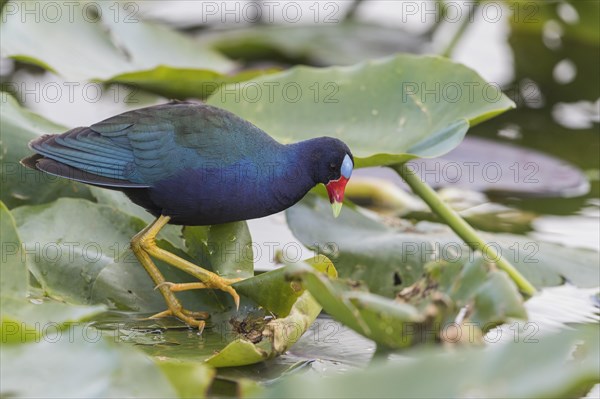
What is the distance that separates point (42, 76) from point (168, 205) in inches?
105

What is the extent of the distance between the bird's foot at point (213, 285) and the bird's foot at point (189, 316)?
0.18ft

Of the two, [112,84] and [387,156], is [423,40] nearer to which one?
[112,84]

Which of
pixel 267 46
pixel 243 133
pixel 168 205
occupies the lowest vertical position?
pixel 168 205

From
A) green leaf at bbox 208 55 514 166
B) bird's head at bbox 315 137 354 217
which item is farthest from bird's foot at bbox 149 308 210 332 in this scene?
green leaf at bbox 208 55 514 166

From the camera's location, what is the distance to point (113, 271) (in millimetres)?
2639

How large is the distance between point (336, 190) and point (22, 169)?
0.92m

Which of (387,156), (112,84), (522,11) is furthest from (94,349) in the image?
(522,11)

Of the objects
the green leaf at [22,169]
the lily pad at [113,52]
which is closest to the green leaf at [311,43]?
the lily pad at [113,52]

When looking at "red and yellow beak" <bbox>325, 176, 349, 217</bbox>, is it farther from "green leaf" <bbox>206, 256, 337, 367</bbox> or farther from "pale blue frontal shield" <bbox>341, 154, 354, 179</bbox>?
"green leaf" <bbox>206, 256, 337, 367</bbox>

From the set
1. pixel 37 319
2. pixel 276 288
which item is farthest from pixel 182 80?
pixel 37 319

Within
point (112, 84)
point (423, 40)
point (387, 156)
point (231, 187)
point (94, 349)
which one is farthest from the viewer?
point (423, 40)

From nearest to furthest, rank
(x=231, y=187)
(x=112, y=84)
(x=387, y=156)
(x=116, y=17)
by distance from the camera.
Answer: (x=231, y=187) → (x=387, y=156) → (x=116, y=17) → (x=112, y=84)

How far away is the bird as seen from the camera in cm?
262

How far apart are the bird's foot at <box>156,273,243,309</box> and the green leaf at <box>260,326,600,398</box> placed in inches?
37.0
